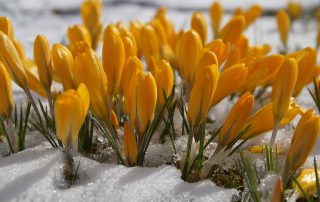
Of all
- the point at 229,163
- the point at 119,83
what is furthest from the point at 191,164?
the point at 119,83

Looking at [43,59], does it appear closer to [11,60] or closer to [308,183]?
[11,60]

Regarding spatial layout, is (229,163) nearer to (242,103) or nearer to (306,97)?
(242,103)

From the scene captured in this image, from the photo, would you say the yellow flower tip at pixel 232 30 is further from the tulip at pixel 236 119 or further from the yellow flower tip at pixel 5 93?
the yellow flower tip at pixel 5 93

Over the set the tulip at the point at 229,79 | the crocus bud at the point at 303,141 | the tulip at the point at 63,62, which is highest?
the tulip at the point at 63,62

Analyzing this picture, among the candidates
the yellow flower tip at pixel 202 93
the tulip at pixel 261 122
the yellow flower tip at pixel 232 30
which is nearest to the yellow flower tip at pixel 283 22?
the yellow flower tip at pixel 232 30

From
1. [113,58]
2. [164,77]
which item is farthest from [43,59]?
[164,77]

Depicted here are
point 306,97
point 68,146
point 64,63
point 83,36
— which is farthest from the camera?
point 306,97
